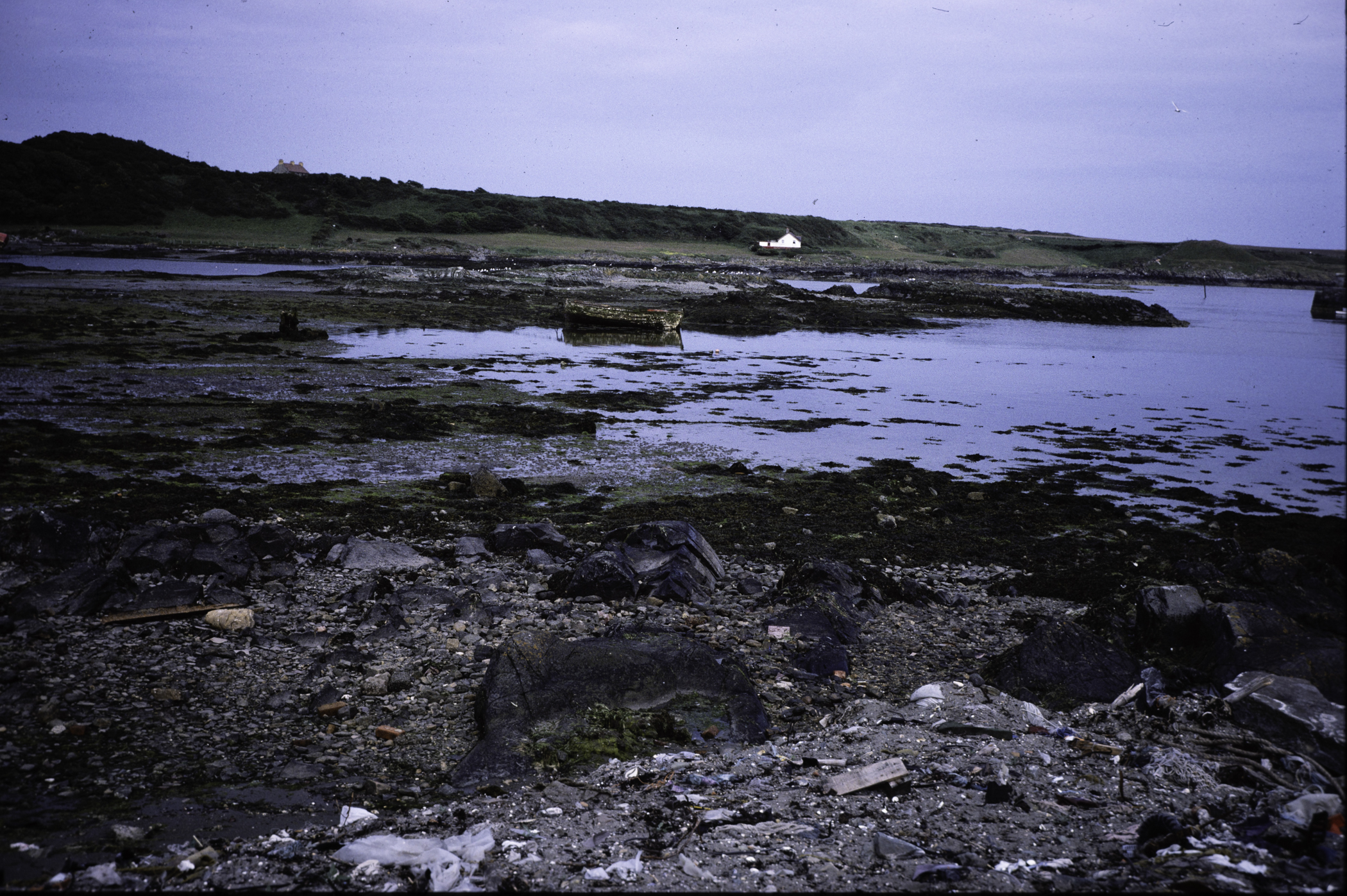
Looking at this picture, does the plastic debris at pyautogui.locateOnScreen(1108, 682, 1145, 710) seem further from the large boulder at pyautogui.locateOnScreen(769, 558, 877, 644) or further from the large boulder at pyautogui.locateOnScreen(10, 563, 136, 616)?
the large boulder at pyautogui.locateOnScreen(10, 563, 136, 616)

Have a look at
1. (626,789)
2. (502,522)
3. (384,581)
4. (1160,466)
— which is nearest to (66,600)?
(384,581)

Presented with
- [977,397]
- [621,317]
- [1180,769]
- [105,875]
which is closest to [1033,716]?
[1180,769]

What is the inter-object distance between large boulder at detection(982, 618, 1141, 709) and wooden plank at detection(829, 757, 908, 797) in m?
1.50

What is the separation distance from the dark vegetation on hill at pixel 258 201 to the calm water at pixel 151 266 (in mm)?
18299

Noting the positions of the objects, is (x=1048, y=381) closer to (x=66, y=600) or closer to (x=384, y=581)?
(x=384, y=581)

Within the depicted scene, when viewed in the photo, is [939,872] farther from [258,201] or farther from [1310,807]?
[258,201]

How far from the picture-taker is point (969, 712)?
4.47m

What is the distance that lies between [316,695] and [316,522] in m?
3.27

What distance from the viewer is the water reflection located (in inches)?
958

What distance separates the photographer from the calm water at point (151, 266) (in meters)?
37.1

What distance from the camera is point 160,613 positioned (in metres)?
5.36

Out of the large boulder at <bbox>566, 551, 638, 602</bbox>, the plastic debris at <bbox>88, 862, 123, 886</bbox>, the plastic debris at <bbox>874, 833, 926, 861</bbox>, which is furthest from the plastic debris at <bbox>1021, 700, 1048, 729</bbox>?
the plastic debris at <bbox>88, 862, 123, 886</bbox>

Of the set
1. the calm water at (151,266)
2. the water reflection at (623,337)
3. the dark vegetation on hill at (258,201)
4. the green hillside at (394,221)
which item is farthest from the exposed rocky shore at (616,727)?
the dark vegetation on hill at (258,201)

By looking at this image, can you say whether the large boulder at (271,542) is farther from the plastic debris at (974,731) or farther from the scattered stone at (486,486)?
Answer: the plastic debris at (974,731)
